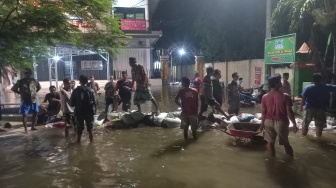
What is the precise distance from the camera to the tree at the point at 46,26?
7.09 meters

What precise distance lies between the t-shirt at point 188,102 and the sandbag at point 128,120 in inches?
101

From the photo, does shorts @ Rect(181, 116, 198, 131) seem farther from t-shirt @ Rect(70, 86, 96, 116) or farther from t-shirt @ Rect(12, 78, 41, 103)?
t-shirt @ Rect(12, 78, 41, 103)

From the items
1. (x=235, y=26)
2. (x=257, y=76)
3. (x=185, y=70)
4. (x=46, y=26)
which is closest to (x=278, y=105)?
(x=46, y=26)

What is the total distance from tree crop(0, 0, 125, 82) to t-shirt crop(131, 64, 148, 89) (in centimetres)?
105

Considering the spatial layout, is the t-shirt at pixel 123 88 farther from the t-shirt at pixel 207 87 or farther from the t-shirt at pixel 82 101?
the t-shirt at pixel 82 101

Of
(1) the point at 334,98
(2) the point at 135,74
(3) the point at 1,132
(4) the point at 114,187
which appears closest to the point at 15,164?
(4) the point at 114,187

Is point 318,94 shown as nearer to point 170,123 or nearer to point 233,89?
point 233,89

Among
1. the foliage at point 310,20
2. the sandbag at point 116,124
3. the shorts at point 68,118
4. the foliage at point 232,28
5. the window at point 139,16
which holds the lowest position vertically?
the sandbag at point 116,124

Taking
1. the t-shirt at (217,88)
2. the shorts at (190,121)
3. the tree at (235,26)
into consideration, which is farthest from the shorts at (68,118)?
the tree at (235,26)

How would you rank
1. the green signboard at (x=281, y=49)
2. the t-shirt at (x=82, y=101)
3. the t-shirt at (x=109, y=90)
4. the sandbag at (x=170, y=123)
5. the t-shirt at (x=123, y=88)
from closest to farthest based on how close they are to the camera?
the t-shirt at (x=82, y=101) < the sandbag at (x=170, y=123) < the t-shirt at (x=123, y=88) < the t-shirt at (x=109, y=90) < the green signboard at (x=281, y=49)

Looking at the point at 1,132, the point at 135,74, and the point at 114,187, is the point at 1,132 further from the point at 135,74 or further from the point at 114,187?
the point at 114,187

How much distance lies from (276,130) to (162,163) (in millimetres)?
2244

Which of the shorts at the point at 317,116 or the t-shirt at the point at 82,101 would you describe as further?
the shorts at the point at 317,116

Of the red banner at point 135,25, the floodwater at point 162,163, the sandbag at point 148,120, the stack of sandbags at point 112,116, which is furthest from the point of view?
the red banner at point 135,25
